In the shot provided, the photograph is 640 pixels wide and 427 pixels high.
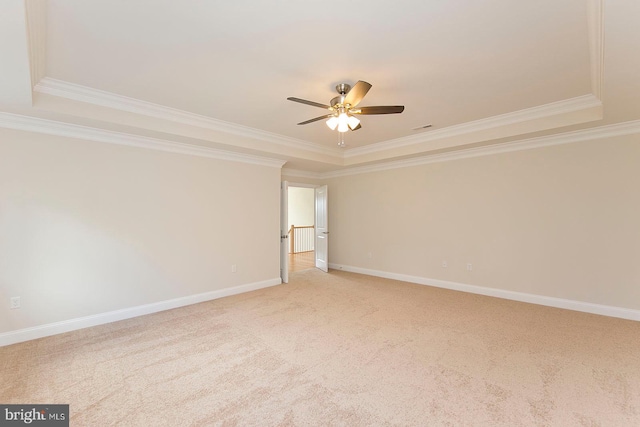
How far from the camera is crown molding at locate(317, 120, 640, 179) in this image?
359 cm

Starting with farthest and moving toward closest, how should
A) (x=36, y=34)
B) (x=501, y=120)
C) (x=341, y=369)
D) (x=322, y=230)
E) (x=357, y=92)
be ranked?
1. (x=322, y=230)
2. (x=501, y=120)
3. (x=357, y=92)
4. (x=341, y=369)
5. (x=36, y=34)

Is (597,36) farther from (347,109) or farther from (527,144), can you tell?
(527,144)

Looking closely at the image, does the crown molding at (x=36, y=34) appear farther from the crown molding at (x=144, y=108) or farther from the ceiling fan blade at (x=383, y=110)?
the ceiling fan blade at (x=383, y=110)

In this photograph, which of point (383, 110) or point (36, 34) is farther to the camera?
point (383, 110)

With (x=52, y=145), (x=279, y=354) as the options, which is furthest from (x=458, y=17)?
(x=52, y=145)

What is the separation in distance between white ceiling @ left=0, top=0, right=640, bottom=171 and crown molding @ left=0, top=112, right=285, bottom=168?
0.40 ft

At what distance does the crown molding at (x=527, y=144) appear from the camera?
141 inches

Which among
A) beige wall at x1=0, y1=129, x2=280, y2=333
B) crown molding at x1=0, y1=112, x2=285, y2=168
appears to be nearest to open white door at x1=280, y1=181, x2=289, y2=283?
beige wall at x1=0, y1=129, x2=280, y2=333

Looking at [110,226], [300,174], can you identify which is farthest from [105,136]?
[300,174]

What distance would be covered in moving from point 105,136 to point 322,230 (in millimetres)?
4649

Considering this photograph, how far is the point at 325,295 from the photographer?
15.6ft

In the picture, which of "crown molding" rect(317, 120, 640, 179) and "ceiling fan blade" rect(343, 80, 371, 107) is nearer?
"ceiling fan blade" rect(343, 80, 371, 107)

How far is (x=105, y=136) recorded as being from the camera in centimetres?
358

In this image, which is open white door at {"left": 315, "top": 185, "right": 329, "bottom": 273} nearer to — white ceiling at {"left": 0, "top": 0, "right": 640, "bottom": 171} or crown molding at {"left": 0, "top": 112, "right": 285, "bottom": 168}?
crown molding at {"left": 0, "top": 112, "right": 285, "bottom": 168}
